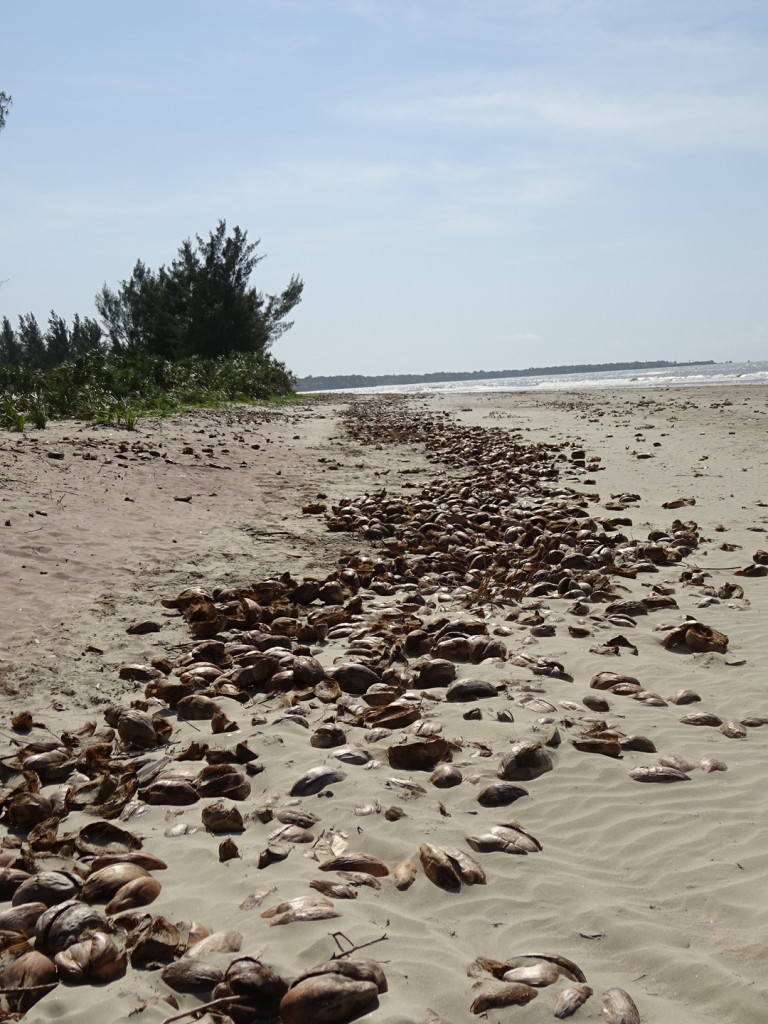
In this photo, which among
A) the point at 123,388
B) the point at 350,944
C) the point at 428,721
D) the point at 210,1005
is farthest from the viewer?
the point at 123,388

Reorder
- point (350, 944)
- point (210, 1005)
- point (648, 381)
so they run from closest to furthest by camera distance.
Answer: point (210, 1005)
point (350, 944)
point (648, 381)

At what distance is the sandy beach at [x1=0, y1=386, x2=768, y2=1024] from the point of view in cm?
194

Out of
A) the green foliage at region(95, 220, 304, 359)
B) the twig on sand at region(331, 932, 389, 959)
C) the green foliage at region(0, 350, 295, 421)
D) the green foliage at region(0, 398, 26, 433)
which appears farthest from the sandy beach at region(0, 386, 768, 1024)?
the green foliage at region(95, 220, 304, 359)

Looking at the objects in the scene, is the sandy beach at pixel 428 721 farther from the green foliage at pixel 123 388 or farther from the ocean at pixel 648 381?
the ocean at pixel 648 381

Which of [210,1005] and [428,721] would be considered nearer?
[210,1005]

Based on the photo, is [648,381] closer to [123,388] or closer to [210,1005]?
[123,388]

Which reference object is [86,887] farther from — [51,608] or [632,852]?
[51,608]

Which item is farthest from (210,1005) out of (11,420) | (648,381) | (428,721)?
(648,381)

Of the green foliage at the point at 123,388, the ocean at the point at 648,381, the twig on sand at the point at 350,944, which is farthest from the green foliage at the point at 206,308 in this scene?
the twig on sand at the point at 350,944

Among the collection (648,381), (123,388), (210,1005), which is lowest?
(210,1005)

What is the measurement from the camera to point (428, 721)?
3.34 m

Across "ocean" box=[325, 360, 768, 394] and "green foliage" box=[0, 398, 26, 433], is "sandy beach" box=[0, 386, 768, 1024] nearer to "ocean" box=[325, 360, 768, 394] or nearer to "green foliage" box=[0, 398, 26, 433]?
"green foliage" box=[0, 398, 26, 433]

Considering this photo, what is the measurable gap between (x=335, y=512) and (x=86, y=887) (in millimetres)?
6201

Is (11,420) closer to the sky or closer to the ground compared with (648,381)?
closer to the ground
